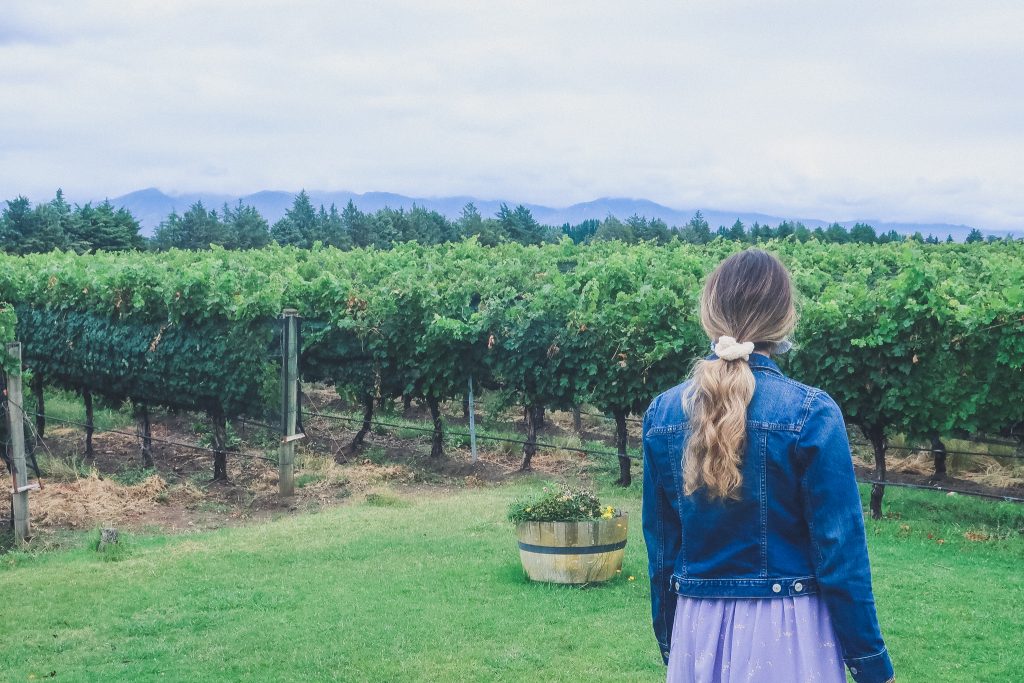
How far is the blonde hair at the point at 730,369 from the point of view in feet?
9.93

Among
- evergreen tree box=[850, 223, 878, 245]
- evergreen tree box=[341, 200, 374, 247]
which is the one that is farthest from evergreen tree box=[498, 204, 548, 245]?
evergreen tree box=[850, 223, 878, 245]

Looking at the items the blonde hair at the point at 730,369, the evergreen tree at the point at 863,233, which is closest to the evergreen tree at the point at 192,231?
the evergreen tree at the point at 863,233

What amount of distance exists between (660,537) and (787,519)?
1.62 feet

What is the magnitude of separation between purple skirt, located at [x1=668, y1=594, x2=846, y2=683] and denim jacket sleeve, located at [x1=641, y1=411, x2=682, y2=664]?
25cm

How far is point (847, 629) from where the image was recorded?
10.1 ft

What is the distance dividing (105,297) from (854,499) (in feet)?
52.3

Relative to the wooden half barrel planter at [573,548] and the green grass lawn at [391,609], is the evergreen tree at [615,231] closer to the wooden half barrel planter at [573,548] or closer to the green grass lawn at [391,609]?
the green grass lawn at [391,609]

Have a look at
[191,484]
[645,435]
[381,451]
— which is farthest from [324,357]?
[645,435]

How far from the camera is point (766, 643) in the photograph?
3.11 meters

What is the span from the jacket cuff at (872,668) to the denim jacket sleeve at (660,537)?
0.62 meters

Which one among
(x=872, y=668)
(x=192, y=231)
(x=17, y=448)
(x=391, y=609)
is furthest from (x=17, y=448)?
(x=192, y=231)

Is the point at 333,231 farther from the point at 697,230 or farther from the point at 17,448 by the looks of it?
the point at 17,448

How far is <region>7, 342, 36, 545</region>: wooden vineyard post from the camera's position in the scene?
11461mm

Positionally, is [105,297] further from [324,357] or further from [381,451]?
[381,451]
